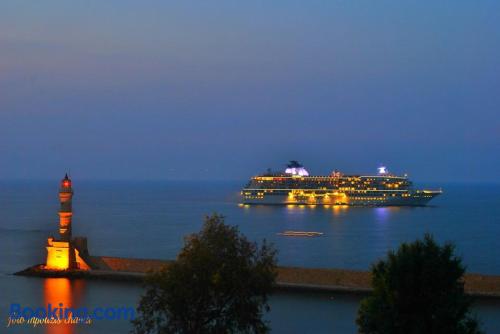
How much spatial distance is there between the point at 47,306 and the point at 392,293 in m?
10.5

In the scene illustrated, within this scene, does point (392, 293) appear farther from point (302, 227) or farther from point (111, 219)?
point (111, 219)

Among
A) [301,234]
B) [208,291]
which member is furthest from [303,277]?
[301,234]

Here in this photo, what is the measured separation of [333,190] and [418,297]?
66337 mm

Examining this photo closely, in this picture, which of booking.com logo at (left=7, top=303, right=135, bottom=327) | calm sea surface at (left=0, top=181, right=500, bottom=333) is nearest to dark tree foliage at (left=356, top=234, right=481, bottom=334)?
calm sea surface at (left=0, top=181, right=500, bottom=333)

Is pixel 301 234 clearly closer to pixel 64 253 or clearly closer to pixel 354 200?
pixel 64 253

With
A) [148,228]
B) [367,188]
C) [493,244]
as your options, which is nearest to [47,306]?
[493,244]

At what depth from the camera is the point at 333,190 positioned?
7694 centimetres

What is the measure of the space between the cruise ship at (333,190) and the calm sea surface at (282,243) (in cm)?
290

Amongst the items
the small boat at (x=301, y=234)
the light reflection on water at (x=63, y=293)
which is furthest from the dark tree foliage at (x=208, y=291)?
the small boat at (x=301, y=234)

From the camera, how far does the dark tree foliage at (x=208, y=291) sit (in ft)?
40.9

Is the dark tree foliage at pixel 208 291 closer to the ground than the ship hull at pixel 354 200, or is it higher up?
closer to the ground

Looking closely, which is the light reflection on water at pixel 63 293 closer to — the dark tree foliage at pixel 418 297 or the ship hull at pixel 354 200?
the dark tree foliage at pixel 418 297

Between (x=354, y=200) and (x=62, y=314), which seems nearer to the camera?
(x=62, y=314)

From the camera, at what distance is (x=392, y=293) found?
10805 mm
